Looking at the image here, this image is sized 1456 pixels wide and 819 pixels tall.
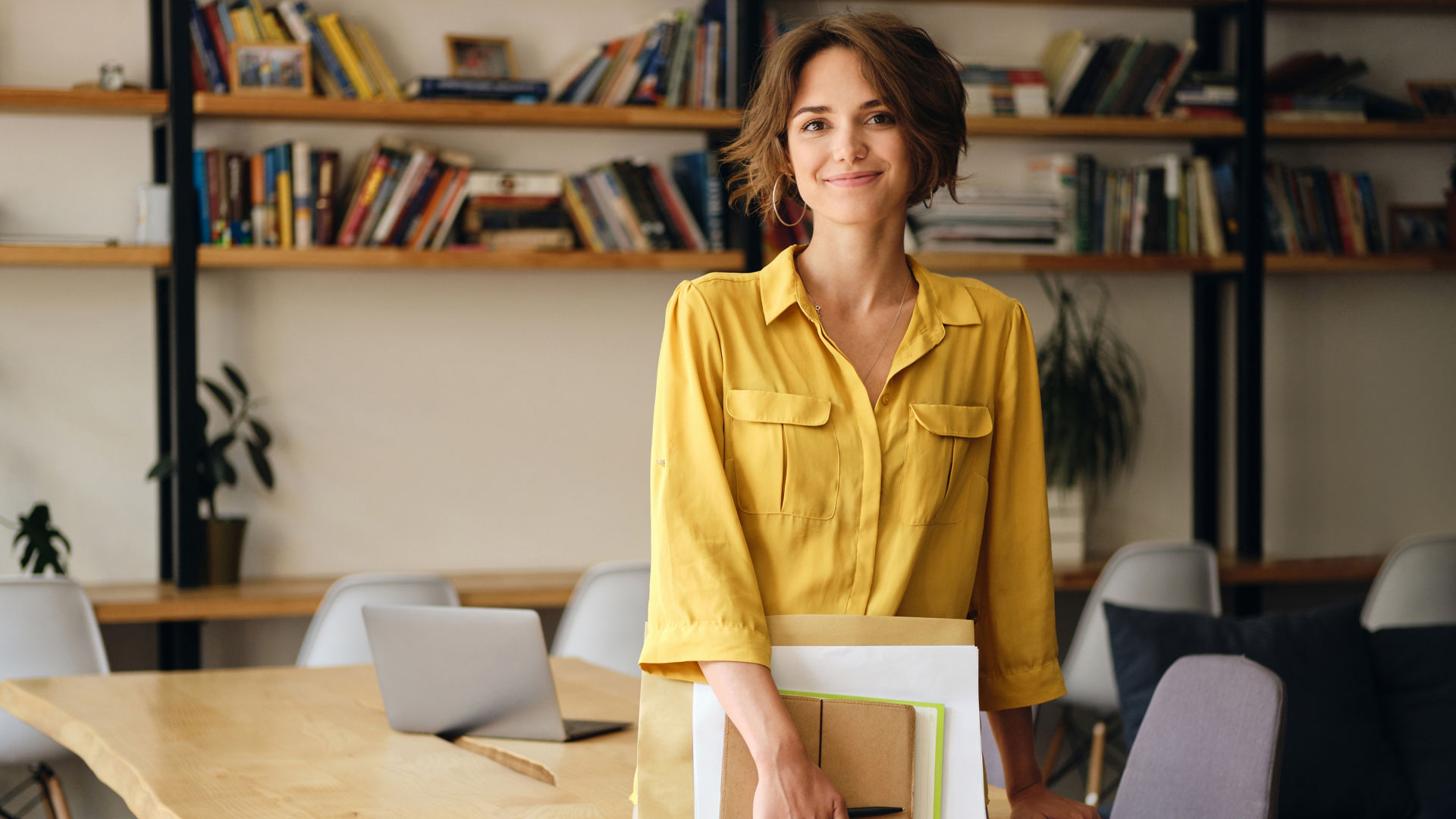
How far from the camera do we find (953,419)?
Answer: 1.23 metres

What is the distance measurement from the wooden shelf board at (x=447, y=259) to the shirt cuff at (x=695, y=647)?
103 inches

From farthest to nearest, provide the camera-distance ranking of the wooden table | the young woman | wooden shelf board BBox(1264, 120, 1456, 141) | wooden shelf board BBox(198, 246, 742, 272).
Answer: wooden shelf board BBox(1264, 120, 1456, 141) → wooden shelf board BBox(198, 246, 742, 272) → the wooden table → the young woman

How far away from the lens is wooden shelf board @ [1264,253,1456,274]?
4133 mm

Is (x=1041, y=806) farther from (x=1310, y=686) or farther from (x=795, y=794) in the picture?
(x=1310, y=686)

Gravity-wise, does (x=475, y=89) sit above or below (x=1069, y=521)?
above

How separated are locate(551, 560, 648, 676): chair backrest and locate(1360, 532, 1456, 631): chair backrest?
1924mm

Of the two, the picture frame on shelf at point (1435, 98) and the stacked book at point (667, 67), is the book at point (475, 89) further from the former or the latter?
the picture frame on shelf at point (1435, 98)

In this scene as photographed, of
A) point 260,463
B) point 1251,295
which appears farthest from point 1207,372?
point 260,463

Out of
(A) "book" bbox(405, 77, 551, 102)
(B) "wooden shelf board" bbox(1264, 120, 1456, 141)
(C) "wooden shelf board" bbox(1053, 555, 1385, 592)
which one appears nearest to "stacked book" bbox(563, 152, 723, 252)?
(A) "book" bbox(405, 77, 551, 102)

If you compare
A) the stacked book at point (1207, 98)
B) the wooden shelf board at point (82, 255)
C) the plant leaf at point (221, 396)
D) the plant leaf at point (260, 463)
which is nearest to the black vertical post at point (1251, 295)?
the stacked book at point (1207, 98)

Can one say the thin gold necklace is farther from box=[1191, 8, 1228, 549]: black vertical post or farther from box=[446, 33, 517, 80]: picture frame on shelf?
box=[1191, 8, 1228, 549]: black vertical post

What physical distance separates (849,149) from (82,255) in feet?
→ 9.56

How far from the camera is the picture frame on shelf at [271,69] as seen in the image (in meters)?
3.58

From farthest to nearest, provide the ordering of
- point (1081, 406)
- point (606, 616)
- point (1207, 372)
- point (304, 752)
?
point (1207, 372), point (1081, 406), point (606, 616), point (304, 752)
